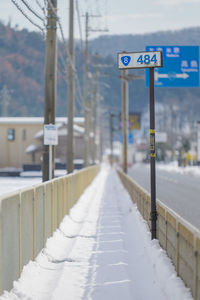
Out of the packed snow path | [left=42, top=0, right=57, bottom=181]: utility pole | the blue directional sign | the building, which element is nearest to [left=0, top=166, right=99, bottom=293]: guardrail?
the packed snow path

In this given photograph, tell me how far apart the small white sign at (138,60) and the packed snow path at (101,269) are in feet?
12.3

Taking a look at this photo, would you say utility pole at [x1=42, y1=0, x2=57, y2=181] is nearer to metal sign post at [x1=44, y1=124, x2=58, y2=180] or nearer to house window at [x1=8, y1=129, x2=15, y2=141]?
metal sign post at [x1=44, y1=124, x2=58, y2=180]

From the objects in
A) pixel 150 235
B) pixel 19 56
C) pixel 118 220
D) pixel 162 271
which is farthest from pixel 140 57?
pixel 19 56

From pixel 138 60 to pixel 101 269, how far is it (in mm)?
4486

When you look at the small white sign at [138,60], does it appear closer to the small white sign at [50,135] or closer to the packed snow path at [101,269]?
the packed snow path at [101,269]

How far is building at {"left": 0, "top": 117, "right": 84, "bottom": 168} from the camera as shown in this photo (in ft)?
231

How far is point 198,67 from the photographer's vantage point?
86.4 feet

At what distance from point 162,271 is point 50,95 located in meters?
9.08

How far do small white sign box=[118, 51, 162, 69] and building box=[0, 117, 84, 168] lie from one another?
58.6 m

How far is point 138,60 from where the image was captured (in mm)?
11195

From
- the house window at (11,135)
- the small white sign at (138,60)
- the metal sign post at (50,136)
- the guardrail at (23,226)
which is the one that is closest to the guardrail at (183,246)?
the guardrail at (23,226)

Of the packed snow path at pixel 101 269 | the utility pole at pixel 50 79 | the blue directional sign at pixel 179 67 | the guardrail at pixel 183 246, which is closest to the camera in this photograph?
the guardrail at pixel 183 246

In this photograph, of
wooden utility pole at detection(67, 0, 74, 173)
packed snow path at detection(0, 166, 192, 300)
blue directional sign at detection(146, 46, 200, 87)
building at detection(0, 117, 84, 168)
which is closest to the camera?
packed snow path at detection(0, 166, 192, 300)

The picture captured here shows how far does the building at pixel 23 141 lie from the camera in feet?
231
